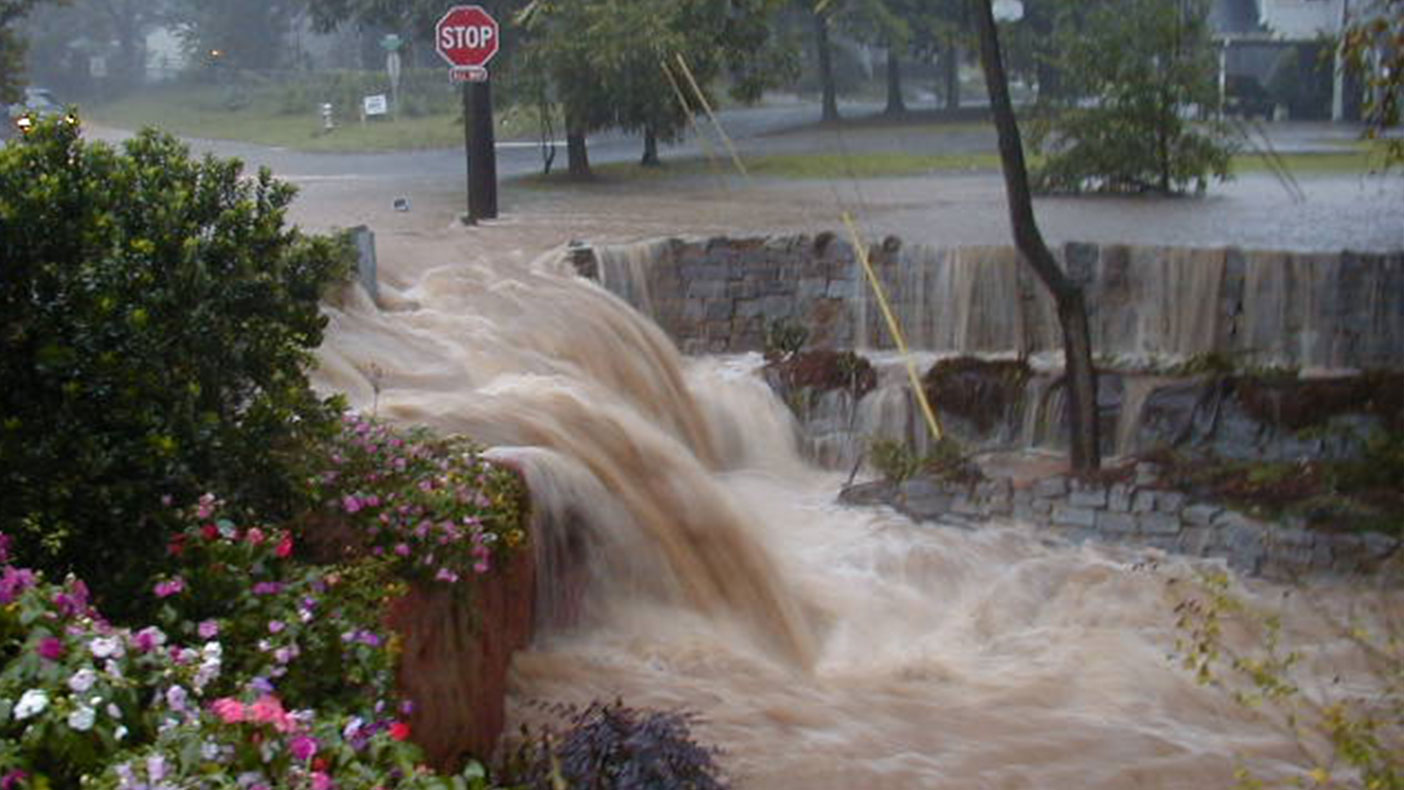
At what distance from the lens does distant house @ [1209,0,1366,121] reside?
29.1m

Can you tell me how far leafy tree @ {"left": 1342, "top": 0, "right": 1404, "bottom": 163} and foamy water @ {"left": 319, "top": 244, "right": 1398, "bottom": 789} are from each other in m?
3.23

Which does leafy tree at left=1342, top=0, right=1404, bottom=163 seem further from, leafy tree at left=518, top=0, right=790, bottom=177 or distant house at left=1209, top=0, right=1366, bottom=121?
distant house at left=1209, top=0, right=1366, bottom=121

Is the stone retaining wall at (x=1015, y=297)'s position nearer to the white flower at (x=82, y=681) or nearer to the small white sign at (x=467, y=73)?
the small white sign at (x=467, y=73)

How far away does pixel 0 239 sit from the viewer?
6719mm

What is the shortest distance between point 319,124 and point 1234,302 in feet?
82.3

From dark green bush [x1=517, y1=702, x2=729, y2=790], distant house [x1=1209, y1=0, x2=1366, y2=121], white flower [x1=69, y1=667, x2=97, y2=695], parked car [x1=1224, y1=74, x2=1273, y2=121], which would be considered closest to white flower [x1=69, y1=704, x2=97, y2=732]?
white flower [x1=69, y1=667, x2=97, y2=695]

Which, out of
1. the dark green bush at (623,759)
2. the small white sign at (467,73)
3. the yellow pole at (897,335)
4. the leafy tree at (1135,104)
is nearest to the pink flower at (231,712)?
the dark green bush at (623,759)

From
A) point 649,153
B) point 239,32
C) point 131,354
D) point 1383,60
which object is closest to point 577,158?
point 649,153

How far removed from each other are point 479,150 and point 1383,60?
10934 millimetres

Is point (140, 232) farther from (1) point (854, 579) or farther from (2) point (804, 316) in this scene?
(2) point (804, 316)

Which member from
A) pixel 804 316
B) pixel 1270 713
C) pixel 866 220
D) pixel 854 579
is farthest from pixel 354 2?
pixel 1270 713

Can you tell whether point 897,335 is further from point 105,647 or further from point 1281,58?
point 1281,58

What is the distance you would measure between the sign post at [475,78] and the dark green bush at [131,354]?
1121 cm

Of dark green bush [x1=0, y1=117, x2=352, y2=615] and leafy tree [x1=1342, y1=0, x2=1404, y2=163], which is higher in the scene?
leafy tree [x1=1342, y1=0, x2=1404, y2=163]
